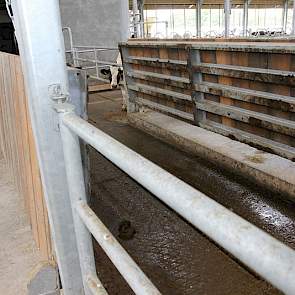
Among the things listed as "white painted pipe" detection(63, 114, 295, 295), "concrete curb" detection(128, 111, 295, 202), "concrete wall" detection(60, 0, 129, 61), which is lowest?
"concrete curb" detection(128, 111, 295, 202)

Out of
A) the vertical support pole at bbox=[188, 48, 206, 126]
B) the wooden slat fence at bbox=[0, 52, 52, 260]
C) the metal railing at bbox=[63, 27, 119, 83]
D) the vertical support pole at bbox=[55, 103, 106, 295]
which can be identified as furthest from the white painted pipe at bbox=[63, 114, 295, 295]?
the metal railing at bbox=[63, 27, 119, 83]

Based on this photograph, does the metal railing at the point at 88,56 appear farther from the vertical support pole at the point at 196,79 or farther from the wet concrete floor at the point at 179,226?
the wet concrete floor at the point at 179,226

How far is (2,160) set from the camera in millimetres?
3816

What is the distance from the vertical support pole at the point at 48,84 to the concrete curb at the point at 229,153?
2.03m

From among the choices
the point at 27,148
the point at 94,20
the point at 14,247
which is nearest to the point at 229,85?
the point at 27,148

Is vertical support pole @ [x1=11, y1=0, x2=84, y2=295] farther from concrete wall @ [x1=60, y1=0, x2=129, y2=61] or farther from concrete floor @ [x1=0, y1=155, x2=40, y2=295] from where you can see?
concrete wall @ [x1=60, y1=0, x2=129, y2=61]

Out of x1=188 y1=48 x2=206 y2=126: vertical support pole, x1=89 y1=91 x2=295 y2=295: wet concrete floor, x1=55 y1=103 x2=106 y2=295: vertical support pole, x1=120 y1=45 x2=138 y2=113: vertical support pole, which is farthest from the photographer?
x1=120 y1=45 x2=138 y2=113: vertical support pole

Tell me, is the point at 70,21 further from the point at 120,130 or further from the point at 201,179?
the point at 201,179

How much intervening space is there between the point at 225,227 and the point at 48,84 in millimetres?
963

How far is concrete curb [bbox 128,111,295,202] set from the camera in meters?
2.96

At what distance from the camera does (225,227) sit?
20.6 inches

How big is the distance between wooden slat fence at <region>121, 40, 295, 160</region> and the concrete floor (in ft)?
7.48

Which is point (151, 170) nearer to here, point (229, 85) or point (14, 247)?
point (14, 247)

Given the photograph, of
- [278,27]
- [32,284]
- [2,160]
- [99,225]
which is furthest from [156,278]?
[278,27]
